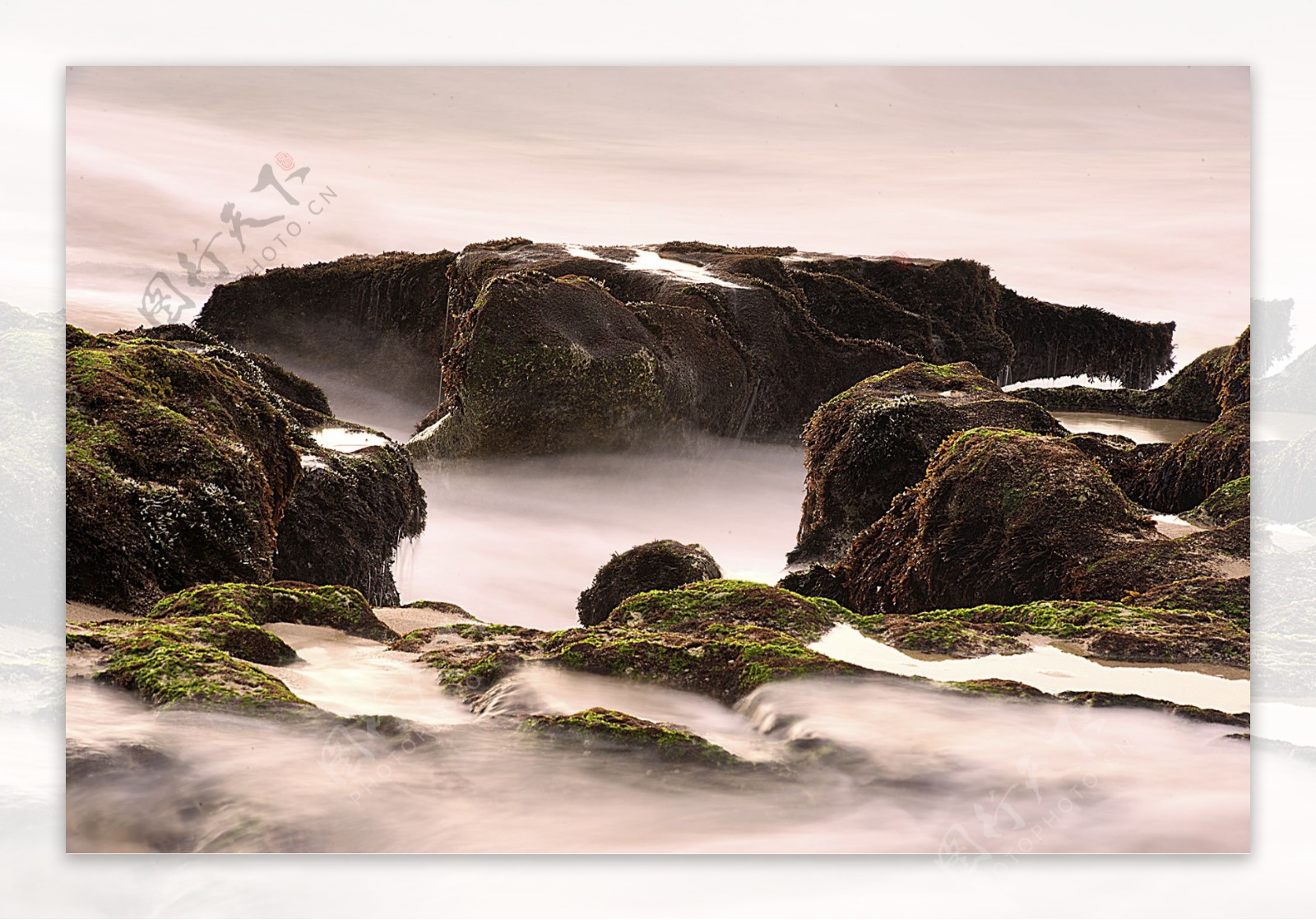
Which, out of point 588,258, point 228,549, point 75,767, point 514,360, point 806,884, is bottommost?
point 806,884

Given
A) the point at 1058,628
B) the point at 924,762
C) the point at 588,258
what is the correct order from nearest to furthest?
the point at 924,762, the point at 1058,628, the point at 588,258

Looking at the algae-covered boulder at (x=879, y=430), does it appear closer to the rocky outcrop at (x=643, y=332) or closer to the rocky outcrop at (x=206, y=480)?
the rocky outcrop at (x=643, y=332)

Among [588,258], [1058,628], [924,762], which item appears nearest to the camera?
[924,762]

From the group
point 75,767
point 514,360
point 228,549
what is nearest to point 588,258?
point 514,360

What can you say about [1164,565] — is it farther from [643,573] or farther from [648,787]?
[648,787]

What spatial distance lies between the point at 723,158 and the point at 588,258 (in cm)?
59

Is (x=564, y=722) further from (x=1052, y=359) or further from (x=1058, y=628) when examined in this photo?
(x=1052, y=359)

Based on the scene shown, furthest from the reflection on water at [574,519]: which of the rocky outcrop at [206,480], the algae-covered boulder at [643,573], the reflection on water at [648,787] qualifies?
the reflection on water at [648,787]

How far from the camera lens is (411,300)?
14.5ft

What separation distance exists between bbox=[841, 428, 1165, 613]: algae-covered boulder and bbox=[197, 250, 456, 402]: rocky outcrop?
5.58 ft

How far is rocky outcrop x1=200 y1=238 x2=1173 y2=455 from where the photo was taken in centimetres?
432

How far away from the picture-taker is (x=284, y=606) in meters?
4.08

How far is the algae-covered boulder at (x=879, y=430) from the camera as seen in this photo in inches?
166

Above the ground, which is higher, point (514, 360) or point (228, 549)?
point (514, 360)
